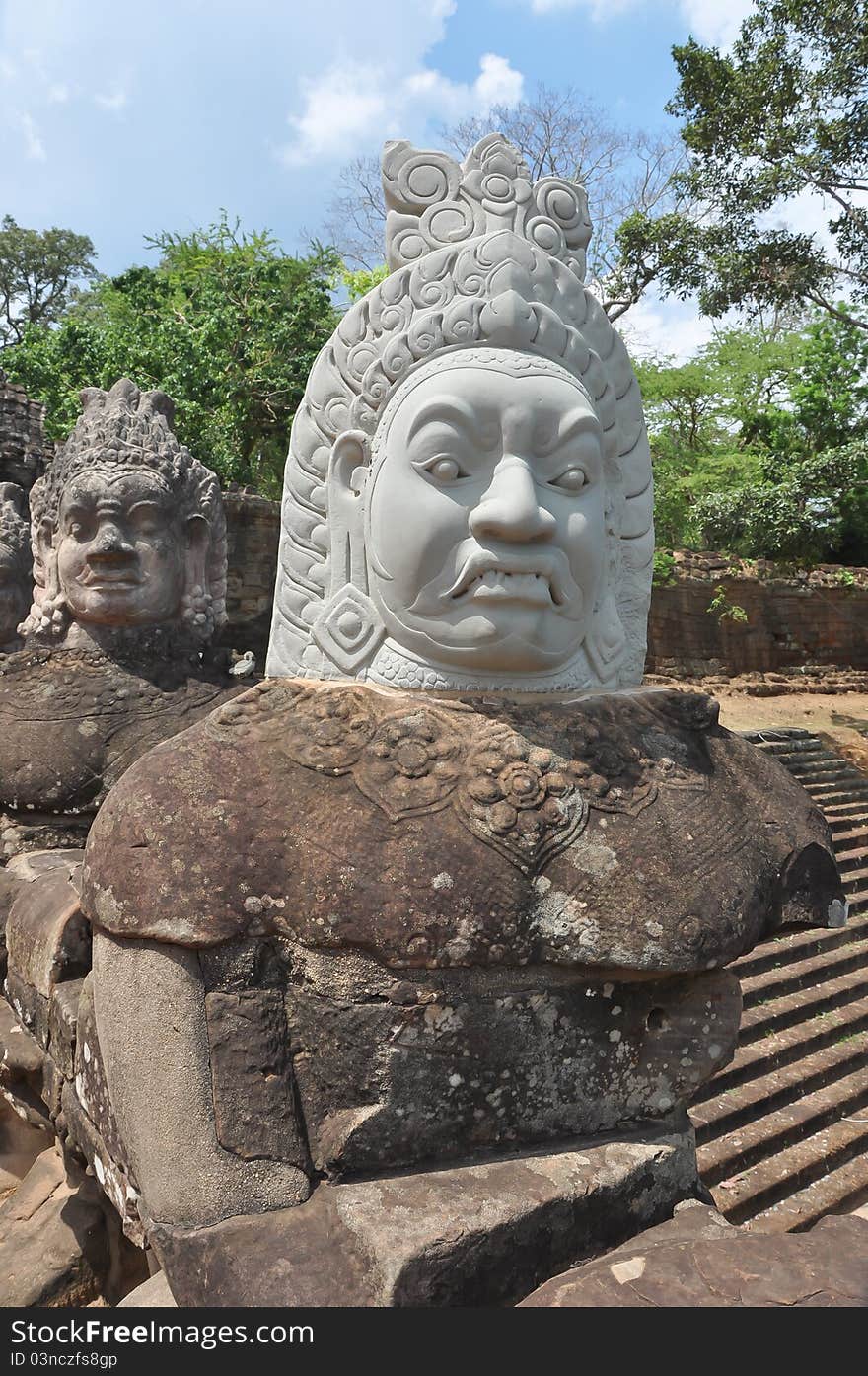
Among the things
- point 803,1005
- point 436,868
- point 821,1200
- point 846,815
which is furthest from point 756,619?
point 436,868

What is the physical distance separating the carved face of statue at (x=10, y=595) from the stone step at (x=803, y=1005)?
14.6 feet

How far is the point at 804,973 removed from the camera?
20.0 feet

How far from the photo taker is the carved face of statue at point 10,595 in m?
4.63

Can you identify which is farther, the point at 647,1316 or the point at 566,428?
the point at 566,428

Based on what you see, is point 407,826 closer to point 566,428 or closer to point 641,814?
point 641,814

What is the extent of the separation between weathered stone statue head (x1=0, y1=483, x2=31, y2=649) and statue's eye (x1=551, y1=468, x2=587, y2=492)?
361cm

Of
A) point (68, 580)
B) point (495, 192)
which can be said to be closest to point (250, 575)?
point (68, 580)

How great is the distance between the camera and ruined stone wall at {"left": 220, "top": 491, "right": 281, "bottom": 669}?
34.6 ft

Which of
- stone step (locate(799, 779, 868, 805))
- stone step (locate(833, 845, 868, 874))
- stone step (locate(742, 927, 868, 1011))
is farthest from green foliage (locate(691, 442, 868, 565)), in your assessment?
stone step (locate(742, 927, 868, 1011))

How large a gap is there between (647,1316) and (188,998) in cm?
87

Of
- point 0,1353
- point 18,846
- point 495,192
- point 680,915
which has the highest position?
point 495,192

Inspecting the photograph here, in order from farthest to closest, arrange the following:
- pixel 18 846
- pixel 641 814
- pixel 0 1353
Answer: pixel 18 846
pixel 641 814
pixel 0 1353

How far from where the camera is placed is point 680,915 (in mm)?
1720

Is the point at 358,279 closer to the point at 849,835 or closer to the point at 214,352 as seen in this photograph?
the point at 214,352
